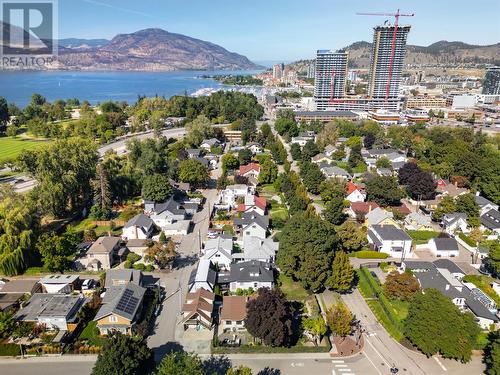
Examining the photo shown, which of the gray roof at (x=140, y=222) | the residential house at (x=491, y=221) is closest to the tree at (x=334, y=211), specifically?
the residential house at (x=491, y=221)

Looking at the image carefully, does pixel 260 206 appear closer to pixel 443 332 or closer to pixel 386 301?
pixel 386 301

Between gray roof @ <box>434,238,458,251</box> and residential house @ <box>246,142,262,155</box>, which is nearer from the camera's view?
gray roof @ <box>434,238,458,251</box>

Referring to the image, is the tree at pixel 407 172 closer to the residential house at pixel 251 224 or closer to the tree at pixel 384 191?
the tree at pixel 384 191

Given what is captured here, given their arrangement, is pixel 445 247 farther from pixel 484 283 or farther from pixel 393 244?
pixel 484 283

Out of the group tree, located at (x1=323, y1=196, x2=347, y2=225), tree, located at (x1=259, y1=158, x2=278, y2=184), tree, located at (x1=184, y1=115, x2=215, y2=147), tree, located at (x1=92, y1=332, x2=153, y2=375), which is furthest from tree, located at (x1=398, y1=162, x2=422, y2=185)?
tree, located at (x1=92, y1=332, x2=153, y2=375)

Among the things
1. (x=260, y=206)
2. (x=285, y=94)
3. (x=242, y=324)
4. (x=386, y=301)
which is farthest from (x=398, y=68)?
(x=242, y=324)

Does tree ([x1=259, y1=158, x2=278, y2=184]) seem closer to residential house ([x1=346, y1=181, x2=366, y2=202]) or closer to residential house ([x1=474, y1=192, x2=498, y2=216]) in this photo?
residential house ([x1=346, y1=181, x2=366, y2=202])
